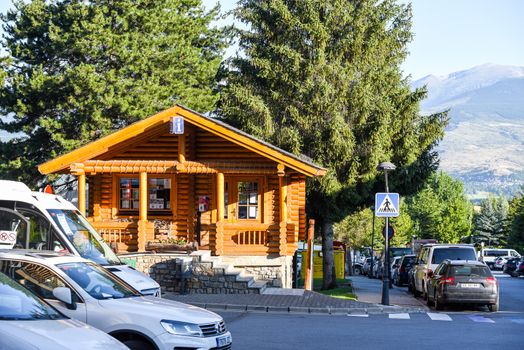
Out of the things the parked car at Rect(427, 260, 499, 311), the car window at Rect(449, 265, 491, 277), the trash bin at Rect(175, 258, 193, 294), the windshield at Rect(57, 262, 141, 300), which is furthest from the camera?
the car window at Rect(449, 265, 491, 277)

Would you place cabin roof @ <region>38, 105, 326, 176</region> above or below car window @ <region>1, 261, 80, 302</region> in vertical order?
above

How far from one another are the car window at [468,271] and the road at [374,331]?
2573 mm

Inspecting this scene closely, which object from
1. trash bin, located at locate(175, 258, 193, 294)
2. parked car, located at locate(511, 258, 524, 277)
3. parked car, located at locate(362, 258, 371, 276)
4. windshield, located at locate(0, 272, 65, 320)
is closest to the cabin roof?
trash bin, located at locate(175, 258, 193, 294)

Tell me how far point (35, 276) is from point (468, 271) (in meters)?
17.5

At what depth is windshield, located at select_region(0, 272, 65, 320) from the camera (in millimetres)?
8422

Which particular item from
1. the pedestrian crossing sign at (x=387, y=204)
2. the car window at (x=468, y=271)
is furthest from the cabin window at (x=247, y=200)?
→ the car window at (x=468, y=271)

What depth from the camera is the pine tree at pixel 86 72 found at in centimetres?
4084

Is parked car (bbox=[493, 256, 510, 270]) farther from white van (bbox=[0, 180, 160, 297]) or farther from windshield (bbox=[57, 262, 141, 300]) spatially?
windshield (bbox=[57, 262, 141, 300])

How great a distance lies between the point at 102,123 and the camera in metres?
41.4

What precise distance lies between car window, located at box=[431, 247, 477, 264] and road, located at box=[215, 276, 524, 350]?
684 cm

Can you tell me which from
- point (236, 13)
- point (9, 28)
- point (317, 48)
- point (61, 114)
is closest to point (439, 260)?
point (317, 48)

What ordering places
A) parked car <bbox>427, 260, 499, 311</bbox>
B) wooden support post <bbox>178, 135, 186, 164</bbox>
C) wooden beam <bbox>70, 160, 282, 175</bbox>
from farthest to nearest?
wooden support post <bbox>178, 135, 186, 164</bbox> → wooden beam <bbox>70, 160, 282, 175</bbox> → parked car <bbox>427, 260, 499, 311</bbox>

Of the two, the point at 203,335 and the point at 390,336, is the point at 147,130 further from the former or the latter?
the point at 203,335

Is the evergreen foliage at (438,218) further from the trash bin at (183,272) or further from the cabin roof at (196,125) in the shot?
the trash bin at (183,272)
